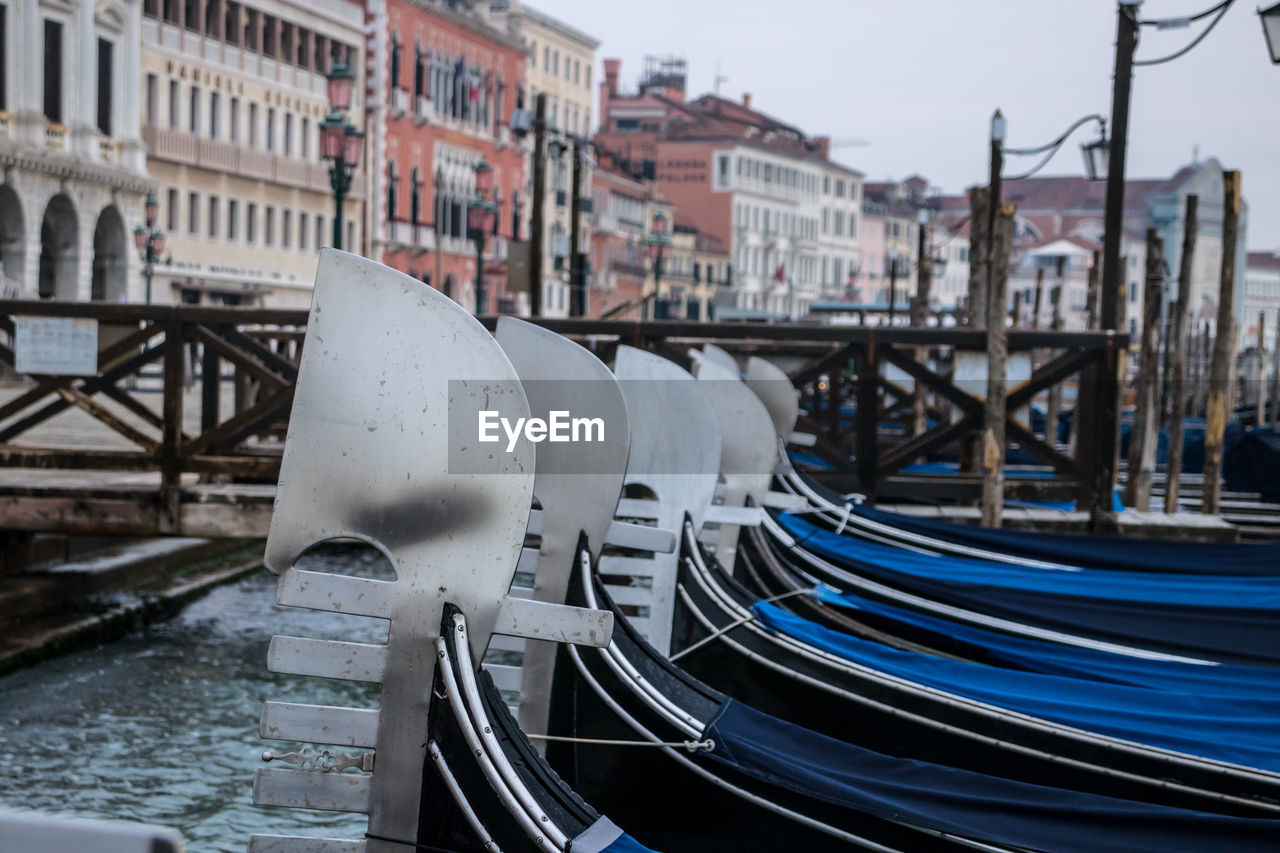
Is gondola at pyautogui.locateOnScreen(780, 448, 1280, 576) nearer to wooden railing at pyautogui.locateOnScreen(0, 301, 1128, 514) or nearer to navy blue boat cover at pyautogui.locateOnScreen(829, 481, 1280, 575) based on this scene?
navy blue boat cover at pyautogui.locateOnScreen(829, 481, 1280, 575)

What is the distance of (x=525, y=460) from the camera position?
302cm

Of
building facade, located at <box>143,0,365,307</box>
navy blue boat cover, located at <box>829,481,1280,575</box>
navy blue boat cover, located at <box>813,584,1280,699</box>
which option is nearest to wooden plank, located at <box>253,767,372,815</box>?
navy blue boat cover, located at <box>813,584,1280,699</box>

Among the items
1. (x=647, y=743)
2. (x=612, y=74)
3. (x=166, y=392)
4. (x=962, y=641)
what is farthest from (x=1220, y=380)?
(x=612, y=74)

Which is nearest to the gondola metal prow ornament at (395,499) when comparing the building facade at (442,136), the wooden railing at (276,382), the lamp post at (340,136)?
the wooden railing at (276,382)

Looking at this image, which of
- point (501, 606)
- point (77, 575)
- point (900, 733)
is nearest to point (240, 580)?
point (77, 575)

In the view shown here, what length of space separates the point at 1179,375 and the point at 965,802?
9.48 meters

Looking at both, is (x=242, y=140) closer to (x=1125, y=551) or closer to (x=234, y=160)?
(x=234, y=160)

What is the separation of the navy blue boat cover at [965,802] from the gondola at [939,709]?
39 cm

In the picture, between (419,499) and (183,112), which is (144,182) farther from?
(419,499)

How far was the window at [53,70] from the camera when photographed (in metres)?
25.9

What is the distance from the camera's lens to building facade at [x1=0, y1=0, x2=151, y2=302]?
24.6m

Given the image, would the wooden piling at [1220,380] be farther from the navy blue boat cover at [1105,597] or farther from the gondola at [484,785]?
the gondola at [484,785]

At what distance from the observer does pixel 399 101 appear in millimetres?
35500

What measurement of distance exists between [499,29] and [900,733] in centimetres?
4052
